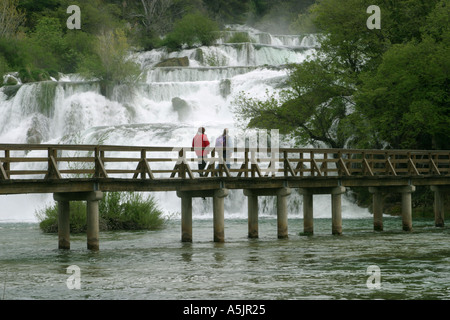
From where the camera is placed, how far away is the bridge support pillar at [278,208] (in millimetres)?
30828

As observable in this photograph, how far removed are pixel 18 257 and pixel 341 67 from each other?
2874 centimetres

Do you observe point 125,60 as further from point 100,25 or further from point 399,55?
point 399,55

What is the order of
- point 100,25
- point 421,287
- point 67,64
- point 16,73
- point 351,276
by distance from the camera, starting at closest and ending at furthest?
point 421,287 → point 351,276 → point 16,73 → point 67,64 → point 100,25

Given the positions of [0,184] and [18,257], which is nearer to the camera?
[0,184]

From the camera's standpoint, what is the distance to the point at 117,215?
115ft

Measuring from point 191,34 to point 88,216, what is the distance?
59623 mm

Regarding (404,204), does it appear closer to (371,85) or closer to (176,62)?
(371,85)

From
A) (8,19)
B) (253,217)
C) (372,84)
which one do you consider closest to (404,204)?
(253,217)

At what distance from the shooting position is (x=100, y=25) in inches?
3546

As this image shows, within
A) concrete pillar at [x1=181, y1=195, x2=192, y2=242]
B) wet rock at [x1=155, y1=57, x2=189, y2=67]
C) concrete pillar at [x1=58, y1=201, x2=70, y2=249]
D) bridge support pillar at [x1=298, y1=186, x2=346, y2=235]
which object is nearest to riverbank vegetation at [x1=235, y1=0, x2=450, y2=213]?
bridge support pillar at [x1=298, y1=186, x2=346, y2=235]

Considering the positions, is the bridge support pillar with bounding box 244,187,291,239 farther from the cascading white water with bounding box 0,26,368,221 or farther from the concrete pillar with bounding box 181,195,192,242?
the cascading white water with bounding box 0,26,368,221

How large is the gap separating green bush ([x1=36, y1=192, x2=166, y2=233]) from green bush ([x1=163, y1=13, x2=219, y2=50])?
48.9 meters

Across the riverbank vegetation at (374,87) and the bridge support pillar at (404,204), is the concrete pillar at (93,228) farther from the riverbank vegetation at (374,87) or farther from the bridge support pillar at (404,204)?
the riverbank vegetation at (374,87)

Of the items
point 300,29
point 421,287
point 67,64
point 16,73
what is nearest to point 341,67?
point 16,73
